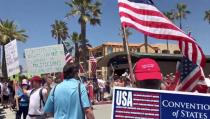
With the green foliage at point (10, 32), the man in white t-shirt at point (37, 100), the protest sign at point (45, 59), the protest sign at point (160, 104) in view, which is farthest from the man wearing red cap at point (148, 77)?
the green foliage at point (10, 32)

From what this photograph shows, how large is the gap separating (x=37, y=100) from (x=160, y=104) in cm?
612

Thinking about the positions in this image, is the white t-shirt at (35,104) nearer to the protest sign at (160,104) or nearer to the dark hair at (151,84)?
the dark hair at (151,84)

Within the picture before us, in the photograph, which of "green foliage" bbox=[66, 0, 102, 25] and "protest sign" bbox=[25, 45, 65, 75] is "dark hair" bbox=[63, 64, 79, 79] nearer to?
"protest sign" bbox=[25, 45, 65, 75]

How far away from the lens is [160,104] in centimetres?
394

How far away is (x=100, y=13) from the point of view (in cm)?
5156

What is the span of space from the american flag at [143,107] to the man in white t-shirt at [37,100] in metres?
5.80

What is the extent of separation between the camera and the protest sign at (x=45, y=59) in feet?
52.5

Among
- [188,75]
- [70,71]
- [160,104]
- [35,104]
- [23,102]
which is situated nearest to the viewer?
[160,104]

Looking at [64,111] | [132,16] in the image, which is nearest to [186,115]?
[132,16]

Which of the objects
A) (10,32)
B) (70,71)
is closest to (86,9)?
(10,32)

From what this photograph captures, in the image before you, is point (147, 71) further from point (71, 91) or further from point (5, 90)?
point (5, 90)

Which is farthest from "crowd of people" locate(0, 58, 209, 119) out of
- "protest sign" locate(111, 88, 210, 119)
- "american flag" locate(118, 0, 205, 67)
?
"american flag" locate(118, 0, 205, 67)

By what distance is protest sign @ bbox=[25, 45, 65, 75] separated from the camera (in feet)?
52.5

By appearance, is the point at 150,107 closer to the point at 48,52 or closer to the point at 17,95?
the point at 17,95
